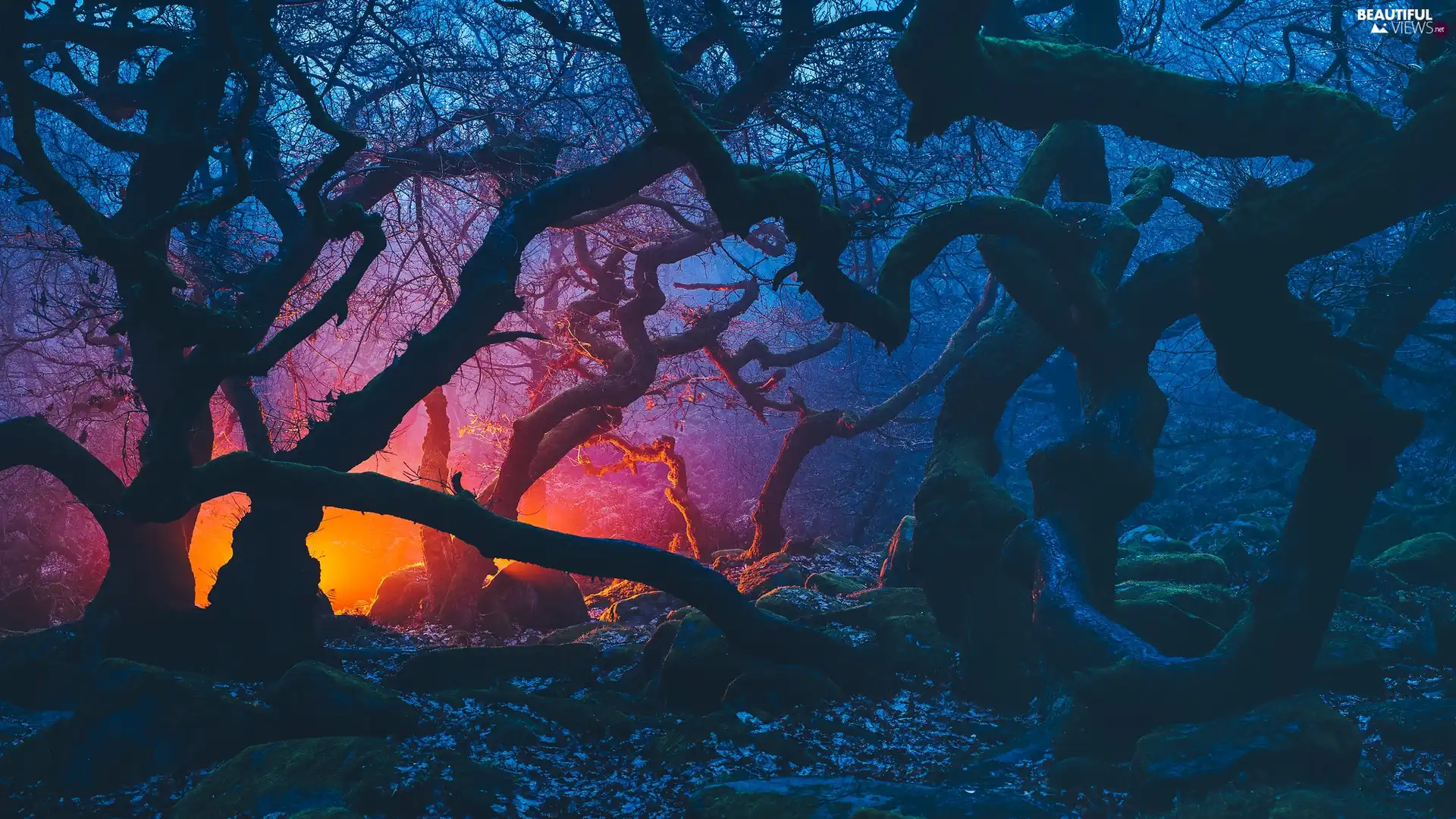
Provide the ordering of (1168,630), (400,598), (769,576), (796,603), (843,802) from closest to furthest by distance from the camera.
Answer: (843,802) → (1168,630) → (796,603) → (769,576) → (400,598)

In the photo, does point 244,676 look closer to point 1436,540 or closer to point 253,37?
point 253,37

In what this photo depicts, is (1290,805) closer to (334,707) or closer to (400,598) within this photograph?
(334,707)

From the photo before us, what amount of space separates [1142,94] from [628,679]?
6362 millimetres

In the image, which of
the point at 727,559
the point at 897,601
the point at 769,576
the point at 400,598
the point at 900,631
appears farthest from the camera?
the point at 727,559

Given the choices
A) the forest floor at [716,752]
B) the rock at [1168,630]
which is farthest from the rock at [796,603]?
the rock at [1168,630]

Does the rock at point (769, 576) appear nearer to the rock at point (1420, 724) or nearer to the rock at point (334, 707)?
the rock at point (334, 707)

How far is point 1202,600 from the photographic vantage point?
9000mm

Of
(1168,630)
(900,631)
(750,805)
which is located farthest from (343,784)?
(1168,630)

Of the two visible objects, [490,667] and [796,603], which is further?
[796,603]

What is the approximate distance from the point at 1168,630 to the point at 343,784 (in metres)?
6.91

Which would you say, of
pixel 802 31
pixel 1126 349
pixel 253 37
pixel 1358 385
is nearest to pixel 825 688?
pixel 1126 349

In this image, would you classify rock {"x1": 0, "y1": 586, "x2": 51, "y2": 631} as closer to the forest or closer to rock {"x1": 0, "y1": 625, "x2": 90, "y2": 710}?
the forest

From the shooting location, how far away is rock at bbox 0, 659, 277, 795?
536 cm

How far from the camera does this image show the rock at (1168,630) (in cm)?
785
